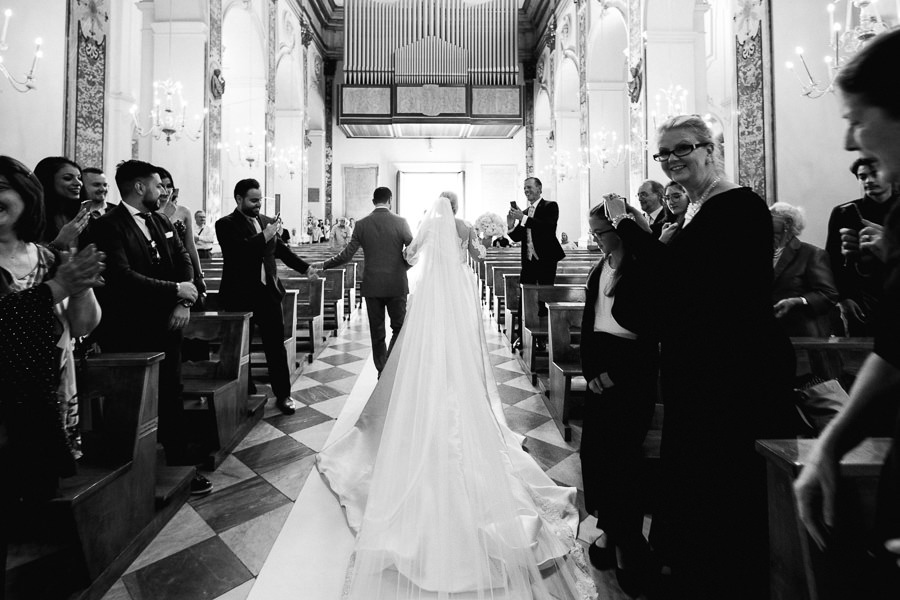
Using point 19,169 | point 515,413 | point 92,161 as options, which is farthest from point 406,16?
point 19,169

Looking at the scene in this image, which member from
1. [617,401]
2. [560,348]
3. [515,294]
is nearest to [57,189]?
[617,401]

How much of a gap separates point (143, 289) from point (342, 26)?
670 inches

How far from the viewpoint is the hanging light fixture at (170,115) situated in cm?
729

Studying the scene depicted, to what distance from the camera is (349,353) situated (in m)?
5.94

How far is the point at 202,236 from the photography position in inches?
323

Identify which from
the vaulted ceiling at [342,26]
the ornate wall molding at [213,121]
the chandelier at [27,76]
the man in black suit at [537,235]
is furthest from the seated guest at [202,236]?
the vaulted ceiling at [342,26]

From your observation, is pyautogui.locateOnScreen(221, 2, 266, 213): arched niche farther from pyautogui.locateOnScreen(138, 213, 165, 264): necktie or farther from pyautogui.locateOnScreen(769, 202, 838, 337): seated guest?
pyautogui.locateOnScreen(769, 202, 838, 337): seated guest

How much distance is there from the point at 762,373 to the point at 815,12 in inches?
208

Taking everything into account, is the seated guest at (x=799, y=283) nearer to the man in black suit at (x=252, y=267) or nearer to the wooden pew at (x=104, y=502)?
the wooden pew at (x=104, y=502)

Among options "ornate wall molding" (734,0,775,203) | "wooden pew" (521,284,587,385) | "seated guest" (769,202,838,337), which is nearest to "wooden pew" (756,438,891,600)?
"seated guest" (769,202,838,337)

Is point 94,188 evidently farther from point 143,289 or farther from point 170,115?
point 170,115

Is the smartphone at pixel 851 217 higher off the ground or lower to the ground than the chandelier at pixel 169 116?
lower

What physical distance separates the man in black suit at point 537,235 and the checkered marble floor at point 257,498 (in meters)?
1.10

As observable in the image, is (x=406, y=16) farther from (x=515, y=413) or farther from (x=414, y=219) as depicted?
(x=515, y=413)
